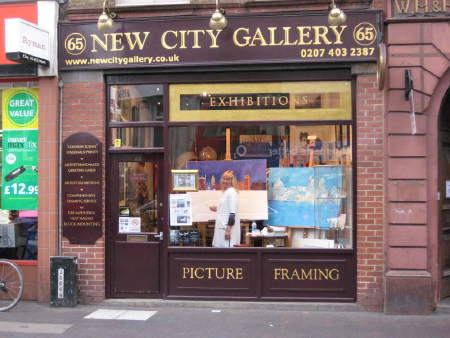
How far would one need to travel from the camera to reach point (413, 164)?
7637 millimetres

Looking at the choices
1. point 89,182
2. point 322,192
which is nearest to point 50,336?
point 89,182

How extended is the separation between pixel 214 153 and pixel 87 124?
1936 millimetres

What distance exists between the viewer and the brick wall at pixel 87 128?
8312 millimetres

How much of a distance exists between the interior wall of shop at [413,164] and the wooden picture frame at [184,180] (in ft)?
9.14

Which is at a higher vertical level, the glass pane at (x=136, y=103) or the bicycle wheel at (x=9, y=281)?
the glass pane at (x=136, y=103)

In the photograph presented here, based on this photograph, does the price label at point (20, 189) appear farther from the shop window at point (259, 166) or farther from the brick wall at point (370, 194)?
the brick wall at point (370, 194)

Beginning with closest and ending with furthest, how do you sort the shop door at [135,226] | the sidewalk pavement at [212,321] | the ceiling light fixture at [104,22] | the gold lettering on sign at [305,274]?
the sidewalk pavement at [212,321]
the ceiling light fixture at [104,22]
the gold lettering on sign at [305,274]
the shop door at [135,226]

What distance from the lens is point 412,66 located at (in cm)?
765

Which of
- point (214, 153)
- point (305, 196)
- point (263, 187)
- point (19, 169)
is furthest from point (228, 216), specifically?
point (19, 169)

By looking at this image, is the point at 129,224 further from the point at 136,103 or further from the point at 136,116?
the point at 136,103

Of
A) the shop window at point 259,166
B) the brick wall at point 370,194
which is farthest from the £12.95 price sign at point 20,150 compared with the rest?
the brick wall at point 370,194

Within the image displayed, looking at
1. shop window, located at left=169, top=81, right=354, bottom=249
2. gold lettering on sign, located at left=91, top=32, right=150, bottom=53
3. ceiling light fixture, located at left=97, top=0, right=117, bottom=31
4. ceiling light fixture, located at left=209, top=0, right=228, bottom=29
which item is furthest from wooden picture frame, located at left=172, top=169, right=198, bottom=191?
ceiling light fixture, located at left=97, top=0, right=117, bottom=31

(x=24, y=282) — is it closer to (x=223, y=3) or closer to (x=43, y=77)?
(x=43, y=77)

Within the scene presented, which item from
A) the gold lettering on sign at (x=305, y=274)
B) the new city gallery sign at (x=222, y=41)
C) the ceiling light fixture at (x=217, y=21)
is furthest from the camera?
the gold lettering on sign at (x=305, y=274)
